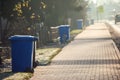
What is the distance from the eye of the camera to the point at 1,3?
18.9 metres

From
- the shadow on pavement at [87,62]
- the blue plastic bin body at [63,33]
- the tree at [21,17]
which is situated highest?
the tree at [21,17]

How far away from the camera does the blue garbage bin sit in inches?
522

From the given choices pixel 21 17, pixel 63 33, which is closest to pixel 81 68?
pixel 21 17

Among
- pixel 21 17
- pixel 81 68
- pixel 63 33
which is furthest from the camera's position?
pixel 63 33

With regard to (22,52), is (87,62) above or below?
below

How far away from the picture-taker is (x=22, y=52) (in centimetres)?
1326

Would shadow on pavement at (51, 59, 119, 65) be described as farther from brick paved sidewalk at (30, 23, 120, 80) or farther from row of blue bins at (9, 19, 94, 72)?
row of blue bins at (9, 19, 94, 72)

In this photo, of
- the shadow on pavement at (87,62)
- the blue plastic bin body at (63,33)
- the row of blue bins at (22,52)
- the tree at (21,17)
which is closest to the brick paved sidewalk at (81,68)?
the shadow on pavement at (87,62)

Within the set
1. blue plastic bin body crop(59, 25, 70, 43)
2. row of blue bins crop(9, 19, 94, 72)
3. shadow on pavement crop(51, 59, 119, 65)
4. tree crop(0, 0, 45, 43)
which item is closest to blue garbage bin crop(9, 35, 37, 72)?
row of blue bins crop(9, 19, 94, 72)

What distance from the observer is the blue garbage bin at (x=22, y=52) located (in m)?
13.3

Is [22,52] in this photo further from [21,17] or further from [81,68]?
[21,17]

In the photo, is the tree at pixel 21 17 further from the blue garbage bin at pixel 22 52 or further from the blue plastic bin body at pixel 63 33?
the blue garbage bin at pixel 22 52

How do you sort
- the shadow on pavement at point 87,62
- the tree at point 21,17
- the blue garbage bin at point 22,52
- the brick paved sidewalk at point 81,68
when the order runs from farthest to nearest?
1. the tree at point 21,17
2. the shadow on pavement at point 87,62
3. the blue garbage bin at point 22,52
4. the brick paved sidewalk at point 81,68

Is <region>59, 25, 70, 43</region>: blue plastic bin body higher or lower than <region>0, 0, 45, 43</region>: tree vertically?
lower
